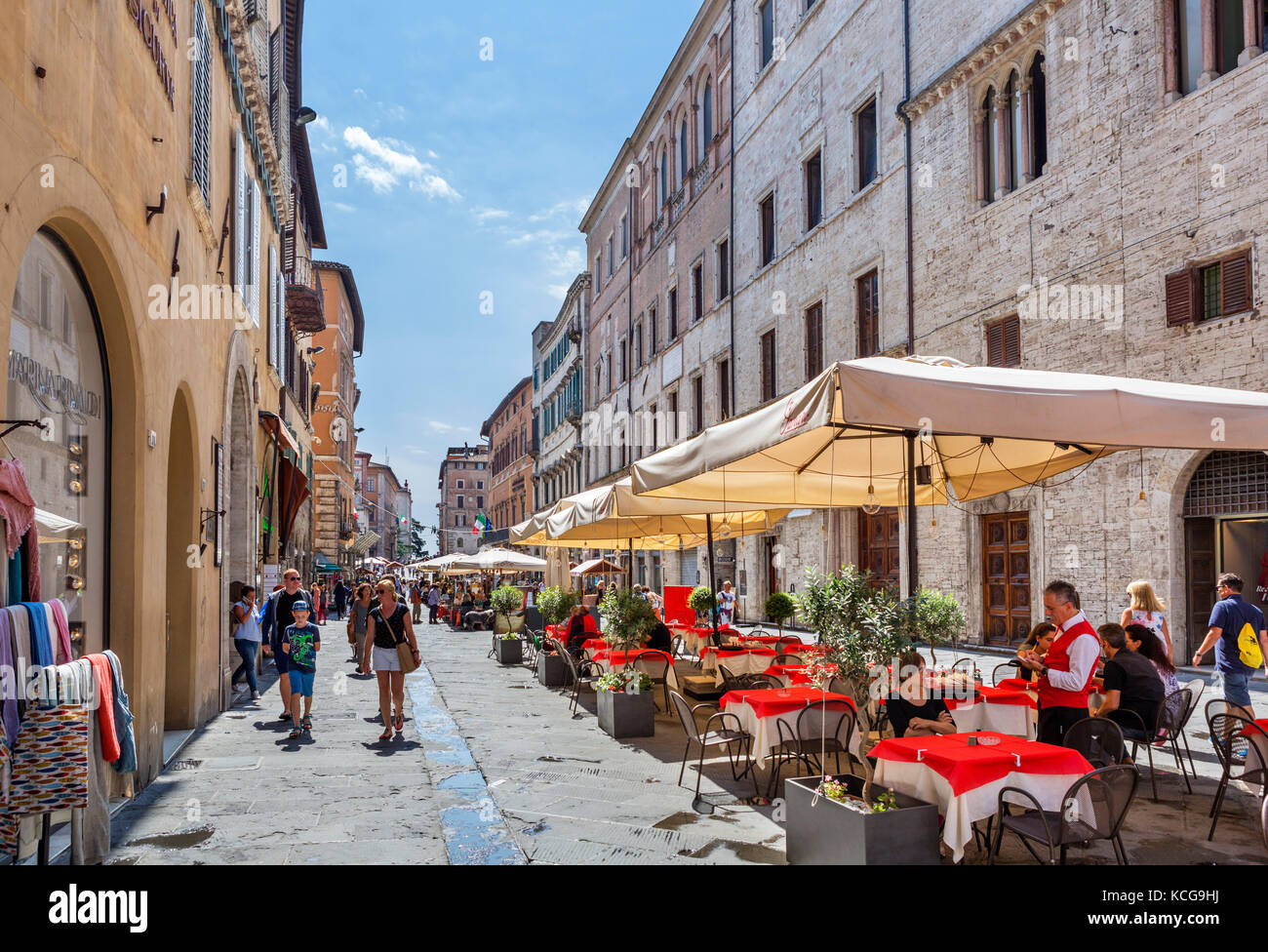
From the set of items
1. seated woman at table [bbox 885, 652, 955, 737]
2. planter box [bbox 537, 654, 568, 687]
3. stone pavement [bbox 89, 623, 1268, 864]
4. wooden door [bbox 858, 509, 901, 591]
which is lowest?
planter box [bbox 537, 654, 568, 687]

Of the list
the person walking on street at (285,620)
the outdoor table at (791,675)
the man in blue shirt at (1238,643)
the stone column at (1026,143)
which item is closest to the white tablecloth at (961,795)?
the outdoor table at (791,675)

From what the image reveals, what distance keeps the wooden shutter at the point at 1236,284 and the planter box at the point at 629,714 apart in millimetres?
8783

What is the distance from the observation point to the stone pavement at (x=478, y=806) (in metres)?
5.49

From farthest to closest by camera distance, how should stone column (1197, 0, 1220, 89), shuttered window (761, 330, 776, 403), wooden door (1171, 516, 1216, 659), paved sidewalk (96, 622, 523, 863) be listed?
shuttered window (761, 330, 776, 403) → wooden door (1171, 516, 1216, 659) → stone column (1197, 0, 1220, 89) → paved sidewalk (96, 622, 523, 863)

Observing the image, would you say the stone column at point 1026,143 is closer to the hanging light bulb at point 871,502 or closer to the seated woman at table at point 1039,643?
the hanging light bulb at point 871,502

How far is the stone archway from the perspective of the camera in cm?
920

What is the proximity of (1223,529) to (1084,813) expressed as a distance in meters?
9.38

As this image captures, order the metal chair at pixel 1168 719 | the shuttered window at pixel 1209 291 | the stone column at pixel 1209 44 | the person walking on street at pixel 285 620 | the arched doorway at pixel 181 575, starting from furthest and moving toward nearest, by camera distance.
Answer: the stone column at pixel 1209 44 < the shuttered window at pixel 1209 291 < the person walking on street at pixel 285 620 < the arched doorway at pixel 181 575 < the metal chair at pixel 1168 719

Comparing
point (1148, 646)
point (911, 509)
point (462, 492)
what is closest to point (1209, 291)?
point (1148, 646)

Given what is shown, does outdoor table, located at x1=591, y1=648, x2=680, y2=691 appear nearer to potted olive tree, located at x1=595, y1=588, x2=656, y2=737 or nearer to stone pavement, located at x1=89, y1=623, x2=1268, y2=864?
potted olive tree, located at x1=595, y1=588, x2=656, y2=737

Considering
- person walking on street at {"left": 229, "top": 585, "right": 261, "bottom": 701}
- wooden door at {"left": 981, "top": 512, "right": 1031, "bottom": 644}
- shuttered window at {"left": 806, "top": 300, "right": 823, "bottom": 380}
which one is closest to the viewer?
person walking on street at {"left": 229, "top": 585, "right": 261, "bottom": 701}

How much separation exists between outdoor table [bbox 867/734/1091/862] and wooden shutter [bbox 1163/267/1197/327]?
9.56 meters

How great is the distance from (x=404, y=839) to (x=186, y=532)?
15.9 ft

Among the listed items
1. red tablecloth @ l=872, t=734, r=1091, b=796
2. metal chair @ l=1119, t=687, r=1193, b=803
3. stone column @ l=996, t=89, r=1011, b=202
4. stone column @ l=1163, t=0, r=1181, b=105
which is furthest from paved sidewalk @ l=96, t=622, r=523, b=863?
stone column @ l=996, t=89, r=1011, b=202
